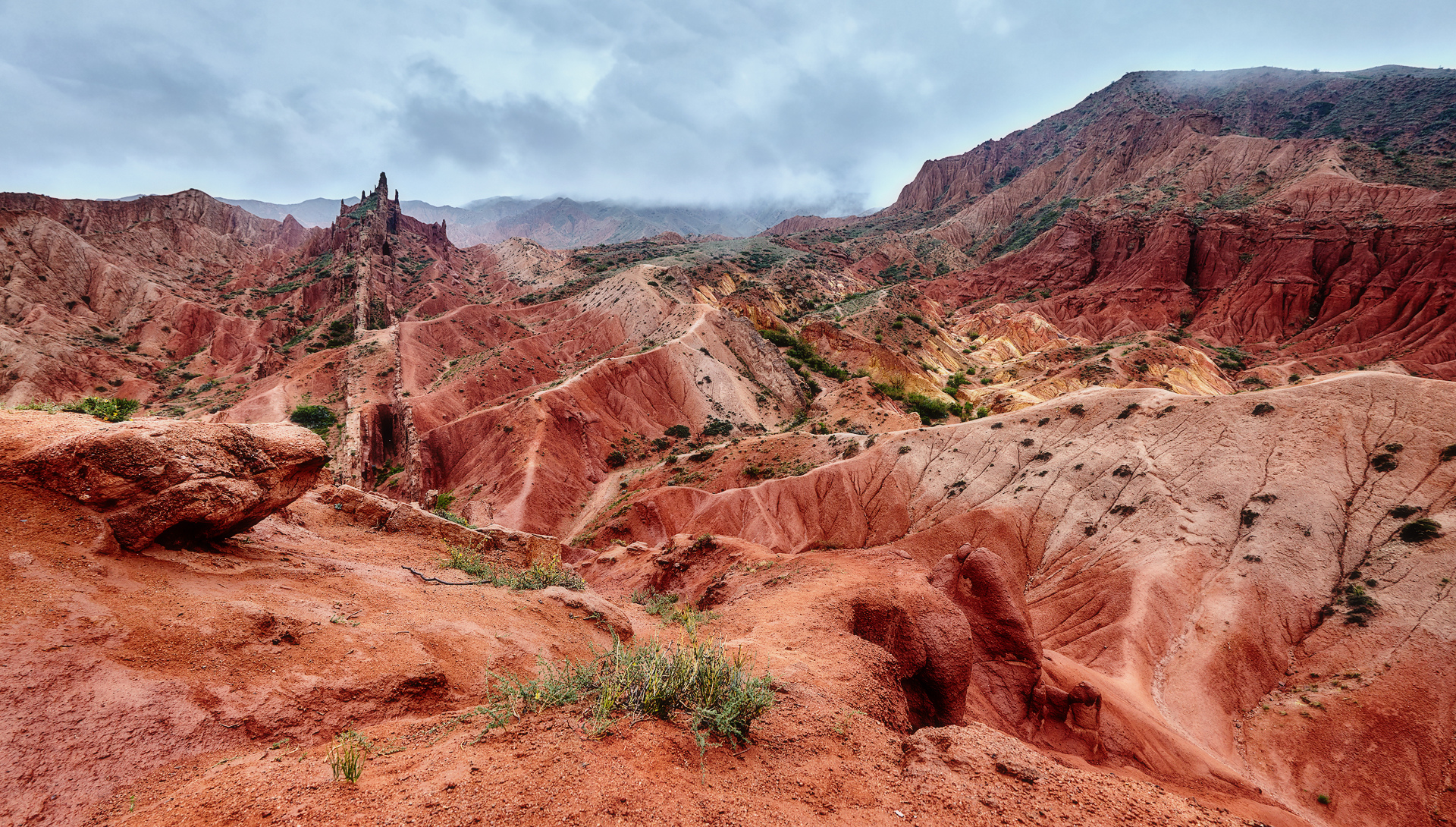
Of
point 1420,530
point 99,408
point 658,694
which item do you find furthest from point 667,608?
point 1420,530

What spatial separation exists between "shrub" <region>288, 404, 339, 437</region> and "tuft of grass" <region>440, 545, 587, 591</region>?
118 feet

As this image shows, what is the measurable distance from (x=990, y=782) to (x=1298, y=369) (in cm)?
7698

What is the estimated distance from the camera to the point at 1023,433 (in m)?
29.8

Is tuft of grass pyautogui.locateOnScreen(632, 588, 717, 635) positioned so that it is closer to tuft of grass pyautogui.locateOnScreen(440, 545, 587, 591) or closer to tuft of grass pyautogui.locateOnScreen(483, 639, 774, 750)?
tuft of grass pyautogui.locateOnScreen(440, 545, 587, 591)

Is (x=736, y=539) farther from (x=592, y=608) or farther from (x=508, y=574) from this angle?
(x=592, y=608)

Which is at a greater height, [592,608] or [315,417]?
[315,417]

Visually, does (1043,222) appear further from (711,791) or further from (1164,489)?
(711,791)

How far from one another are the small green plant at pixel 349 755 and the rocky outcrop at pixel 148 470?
426cm

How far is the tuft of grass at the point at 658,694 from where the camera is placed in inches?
222

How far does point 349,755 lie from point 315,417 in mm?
47399

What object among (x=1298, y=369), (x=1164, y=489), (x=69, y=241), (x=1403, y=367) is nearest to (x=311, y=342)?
(x=69, y=241)

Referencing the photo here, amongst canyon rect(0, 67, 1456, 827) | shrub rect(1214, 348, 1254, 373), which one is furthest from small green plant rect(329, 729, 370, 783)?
shrub rect(1214, 348, 1254, 373)

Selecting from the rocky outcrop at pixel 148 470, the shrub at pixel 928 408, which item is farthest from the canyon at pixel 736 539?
the shrub at pixel 928 408

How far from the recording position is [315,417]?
136 ft
